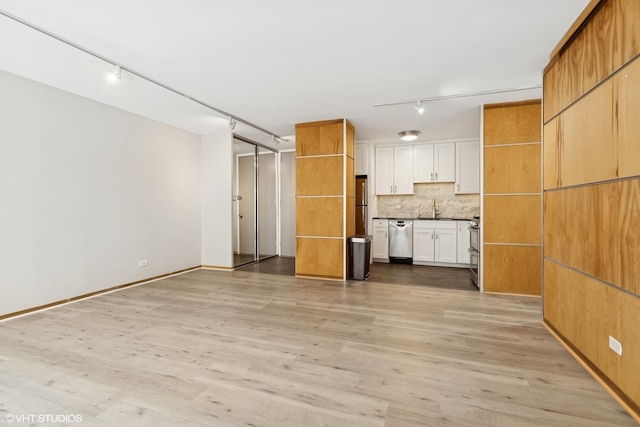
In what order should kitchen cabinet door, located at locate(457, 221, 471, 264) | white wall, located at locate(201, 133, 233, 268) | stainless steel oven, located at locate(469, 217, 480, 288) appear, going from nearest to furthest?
stainless steel oven, located at locate(469, 217, 480, 288) → white wall, located at locate(201, 133, 233, 268) → kitchen cabinet door, located at locate(457, 221, 471, 264)

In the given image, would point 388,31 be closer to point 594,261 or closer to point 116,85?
point 594,261

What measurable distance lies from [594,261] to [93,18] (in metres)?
4.24

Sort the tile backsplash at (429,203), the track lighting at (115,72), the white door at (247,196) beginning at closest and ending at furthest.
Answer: the track lighting at (115,72)
the tile backsplash at (429,203)
the white door at (247,196)

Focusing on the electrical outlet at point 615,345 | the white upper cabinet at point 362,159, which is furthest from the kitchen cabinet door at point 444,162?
the electrical outlet at point 615,345

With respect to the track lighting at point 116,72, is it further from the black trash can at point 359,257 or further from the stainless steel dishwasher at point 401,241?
the stainless steel dishwasher at point 401,241

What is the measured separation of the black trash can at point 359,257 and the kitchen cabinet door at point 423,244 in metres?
1.81

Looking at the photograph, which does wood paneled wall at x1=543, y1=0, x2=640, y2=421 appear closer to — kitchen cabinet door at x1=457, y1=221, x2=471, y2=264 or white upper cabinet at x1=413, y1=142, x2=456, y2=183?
kitchen cabinet door at x1=457, y1=221, x2=471, y2=264

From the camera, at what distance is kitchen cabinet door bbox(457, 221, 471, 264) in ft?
19.7

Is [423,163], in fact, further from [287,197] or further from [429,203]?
[287,197]

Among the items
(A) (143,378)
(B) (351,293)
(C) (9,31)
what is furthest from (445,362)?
(C) (9,31)

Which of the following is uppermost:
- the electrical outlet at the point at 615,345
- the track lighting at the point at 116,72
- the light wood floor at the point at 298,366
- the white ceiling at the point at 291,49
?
the white ceiling at the point at 291,49

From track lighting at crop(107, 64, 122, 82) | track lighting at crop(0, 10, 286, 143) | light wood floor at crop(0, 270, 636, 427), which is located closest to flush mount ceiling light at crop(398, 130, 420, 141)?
track lighting at crop(0, 10, 286, 143)

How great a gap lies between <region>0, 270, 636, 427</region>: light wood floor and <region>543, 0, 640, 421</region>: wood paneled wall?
1.06ft

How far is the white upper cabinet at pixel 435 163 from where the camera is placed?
637 cm
